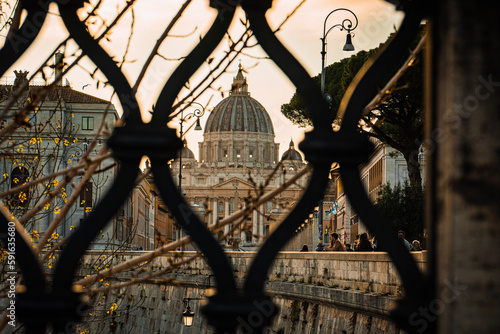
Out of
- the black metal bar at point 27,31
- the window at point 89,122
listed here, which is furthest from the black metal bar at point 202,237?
the window at point 89,122

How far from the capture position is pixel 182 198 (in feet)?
4.37

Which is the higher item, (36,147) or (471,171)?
(36,147)

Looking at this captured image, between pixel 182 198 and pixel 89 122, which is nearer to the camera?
pixel 182 198

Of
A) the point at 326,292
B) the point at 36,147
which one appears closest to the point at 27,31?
the point at 36,147

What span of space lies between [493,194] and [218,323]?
43cm

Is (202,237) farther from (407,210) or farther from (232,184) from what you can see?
(232,184)

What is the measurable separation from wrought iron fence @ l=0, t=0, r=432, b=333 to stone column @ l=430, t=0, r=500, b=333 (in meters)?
0.13

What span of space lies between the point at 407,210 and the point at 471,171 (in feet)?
89.8

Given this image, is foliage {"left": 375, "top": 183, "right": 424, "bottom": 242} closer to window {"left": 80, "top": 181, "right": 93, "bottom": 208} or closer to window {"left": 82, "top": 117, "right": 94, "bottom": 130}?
window {"left": 80, "top": 181, "right": 93, "bottom": 208}

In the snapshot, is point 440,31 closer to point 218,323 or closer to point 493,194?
point 493,194

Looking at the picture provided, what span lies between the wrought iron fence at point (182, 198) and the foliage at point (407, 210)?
2596cm

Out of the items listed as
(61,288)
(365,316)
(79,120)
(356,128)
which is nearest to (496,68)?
(356,128)

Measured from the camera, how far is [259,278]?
127cm

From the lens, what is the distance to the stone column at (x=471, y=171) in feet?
3.59
